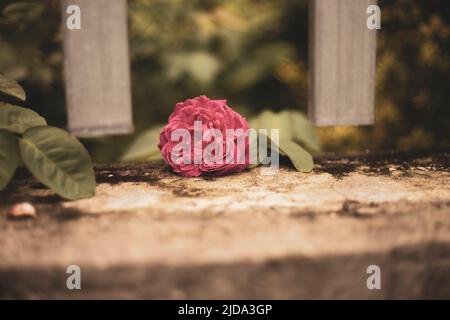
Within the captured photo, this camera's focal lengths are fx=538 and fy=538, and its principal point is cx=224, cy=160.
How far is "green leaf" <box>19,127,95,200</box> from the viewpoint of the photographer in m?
1.26

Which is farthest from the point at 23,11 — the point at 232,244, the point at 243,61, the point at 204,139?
the point at 232,244

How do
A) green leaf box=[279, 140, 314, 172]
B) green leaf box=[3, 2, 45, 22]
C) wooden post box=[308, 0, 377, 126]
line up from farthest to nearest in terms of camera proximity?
1. green leaf box=[3, 2, 45, 22]
2. wooden post box=[308, 0, 377, 126]
3. green leaf box=[279, 140, 314, 172]

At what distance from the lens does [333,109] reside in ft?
5.69

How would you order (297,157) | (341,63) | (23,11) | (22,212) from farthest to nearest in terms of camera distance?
(23,11) → (341,63) → (297,157) → (22,212)

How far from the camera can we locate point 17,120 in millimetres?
1401

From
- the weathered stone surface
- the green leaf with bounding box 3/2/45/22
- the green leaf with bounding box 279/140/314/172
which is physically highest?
the green leaf with bounding box 3/2/45/22

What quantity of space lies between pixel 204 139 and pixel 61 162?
0.36 metres

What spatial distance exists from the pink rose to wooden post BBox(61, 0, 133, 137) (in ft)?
0.81

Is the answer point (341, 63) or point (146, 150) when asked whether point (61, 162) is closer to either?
point (146, 150)

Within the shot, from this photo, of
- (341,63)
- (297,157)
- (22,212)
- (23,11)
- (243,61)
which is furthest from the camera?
(243,61)

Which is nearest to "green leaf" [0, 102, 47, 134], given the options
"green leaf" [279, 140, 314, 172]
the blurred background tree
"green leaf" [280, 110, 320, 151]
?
the blurred background tree

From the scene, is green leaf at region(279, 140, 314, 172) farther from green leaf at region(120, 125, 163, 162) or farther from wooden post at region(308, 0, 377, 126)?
green leaf at region(120, 125, 163, 162)
